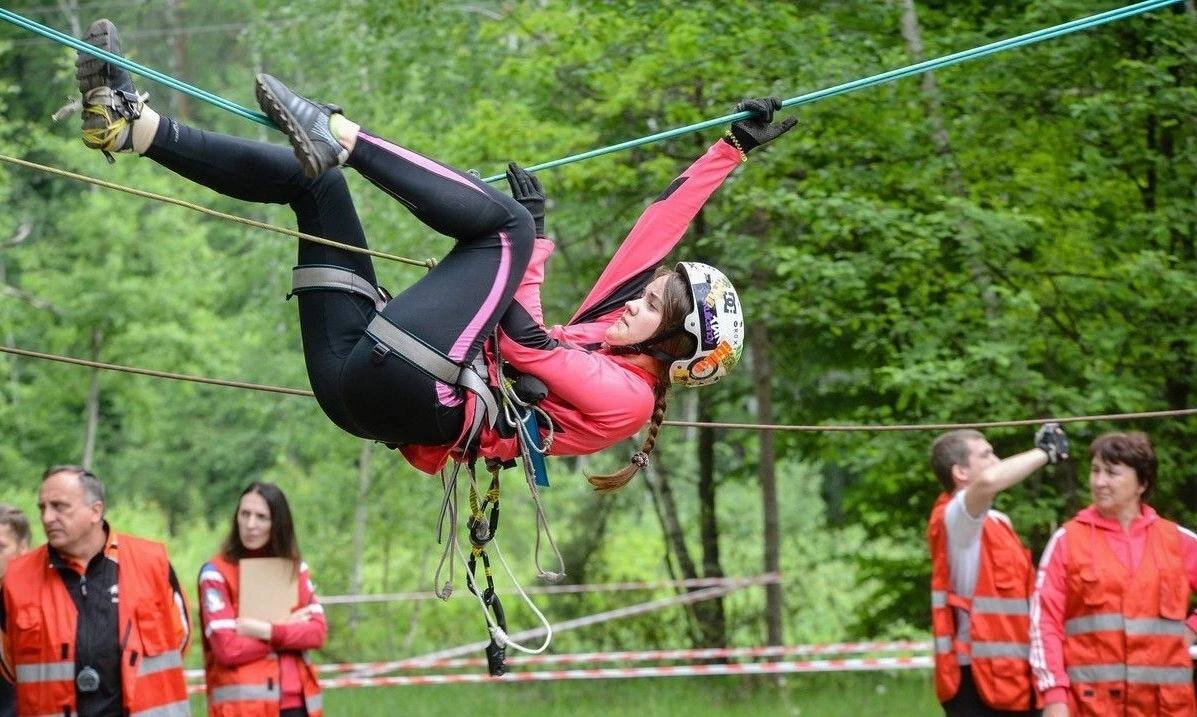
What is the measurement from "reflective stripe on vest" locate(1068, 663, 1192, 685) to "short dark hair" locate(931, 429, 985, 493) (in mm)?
924

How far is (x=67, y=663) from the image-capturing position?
5.57 m

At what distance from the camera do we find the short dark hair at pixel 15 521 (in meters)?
6.33


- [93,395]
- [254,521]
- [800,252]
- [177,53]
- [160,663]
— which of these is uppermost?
[177,53]

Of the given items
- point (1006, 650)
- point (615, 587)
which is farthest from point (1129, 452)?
point (615, 587)

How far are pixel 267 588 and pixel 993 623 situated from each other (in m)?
2.91

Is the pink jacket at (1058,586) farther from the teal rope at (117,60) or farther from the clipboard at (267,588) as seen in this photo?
the teal rope at (117,60)

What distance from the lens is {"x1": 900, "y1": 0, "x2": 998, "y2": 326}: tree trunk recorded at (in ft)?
29.0

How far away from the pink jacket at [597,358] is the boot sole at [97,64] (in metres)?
1.20

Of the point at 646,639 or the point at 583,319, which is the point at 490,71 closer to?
the point at 646,639

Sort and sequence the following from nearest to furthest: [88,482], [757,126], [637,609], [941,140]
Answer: [757,126] < [88,482] < [941,140] < [637,609]

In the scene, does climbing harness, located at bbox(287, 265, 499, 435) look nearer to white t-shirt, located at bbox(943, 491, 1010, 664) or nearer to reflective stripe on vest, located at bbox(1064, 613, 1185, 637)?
white t-shirt, located at bbox(943, 491, 1010, 664)

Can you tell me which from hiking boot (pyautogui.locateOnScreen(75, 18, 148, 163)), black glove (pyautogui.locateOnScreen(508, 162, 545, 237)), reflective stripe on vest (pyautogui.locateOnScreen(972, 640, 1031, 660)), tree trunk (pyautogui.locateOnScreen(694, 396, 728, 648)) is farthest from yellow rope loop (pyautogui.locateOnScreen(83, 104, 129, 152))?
tree trunk (pyautogui.locateOnScreen(694, 396, 728, 648))

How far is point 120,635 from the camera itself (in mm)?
5645

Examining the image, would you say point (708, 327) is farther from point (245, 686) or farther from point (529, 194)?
point (245, 686)
